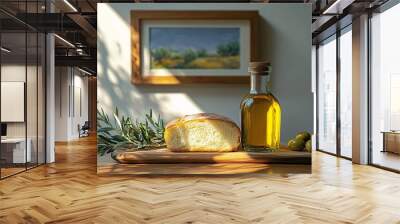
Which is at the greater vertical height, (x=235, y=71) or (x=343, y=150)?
(x=235, y=71)

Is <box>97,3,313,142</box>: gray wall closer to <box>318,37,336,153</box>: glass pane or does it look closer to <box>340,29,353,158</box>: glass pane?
<box>340,29,353,158</box>: glass pane

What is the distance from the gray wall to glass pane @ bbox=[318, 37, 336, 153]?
542 centimetres

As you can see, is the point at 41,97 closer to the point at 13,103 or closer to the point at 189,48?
the point at 13,103

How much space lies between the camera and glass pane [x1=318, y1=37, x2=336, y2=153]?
8352 mm

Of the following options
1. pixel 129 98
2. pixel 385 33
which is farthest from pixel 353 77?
pixel 129 98

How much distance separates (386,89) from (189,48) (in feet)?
13.1

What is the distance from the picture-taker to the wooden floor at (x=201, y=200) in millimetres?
2785

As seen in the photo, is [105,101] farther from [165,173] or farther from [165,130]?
[165,173]

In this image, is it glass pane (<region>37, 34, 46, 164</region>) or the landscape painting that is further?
glass pane (<region>37, 34, 46, 164</region>)

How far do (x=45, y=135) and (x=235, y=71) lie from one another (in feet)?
14.6

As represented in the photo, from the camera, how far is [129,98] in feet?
10.6

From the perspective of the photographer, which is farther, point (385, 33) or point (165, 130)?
point (385, 33)

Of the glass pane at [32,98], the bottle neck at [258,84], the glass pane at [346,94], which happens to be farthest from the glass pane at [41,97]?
the glass pane at [346,94]

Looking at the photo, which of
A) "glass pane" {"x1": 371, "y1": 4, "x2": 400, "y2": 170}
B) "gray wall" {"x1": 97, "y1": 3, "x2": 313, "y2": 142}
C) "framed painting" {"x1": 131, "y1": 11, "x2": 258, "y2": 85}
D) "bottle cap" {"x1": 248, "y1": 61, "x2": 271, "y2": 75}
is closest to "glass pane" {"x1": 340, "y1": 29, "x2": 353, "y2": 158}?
"glass pane" {"x1": 371, "y1": 4, "x2": 400, "y2": 170}
